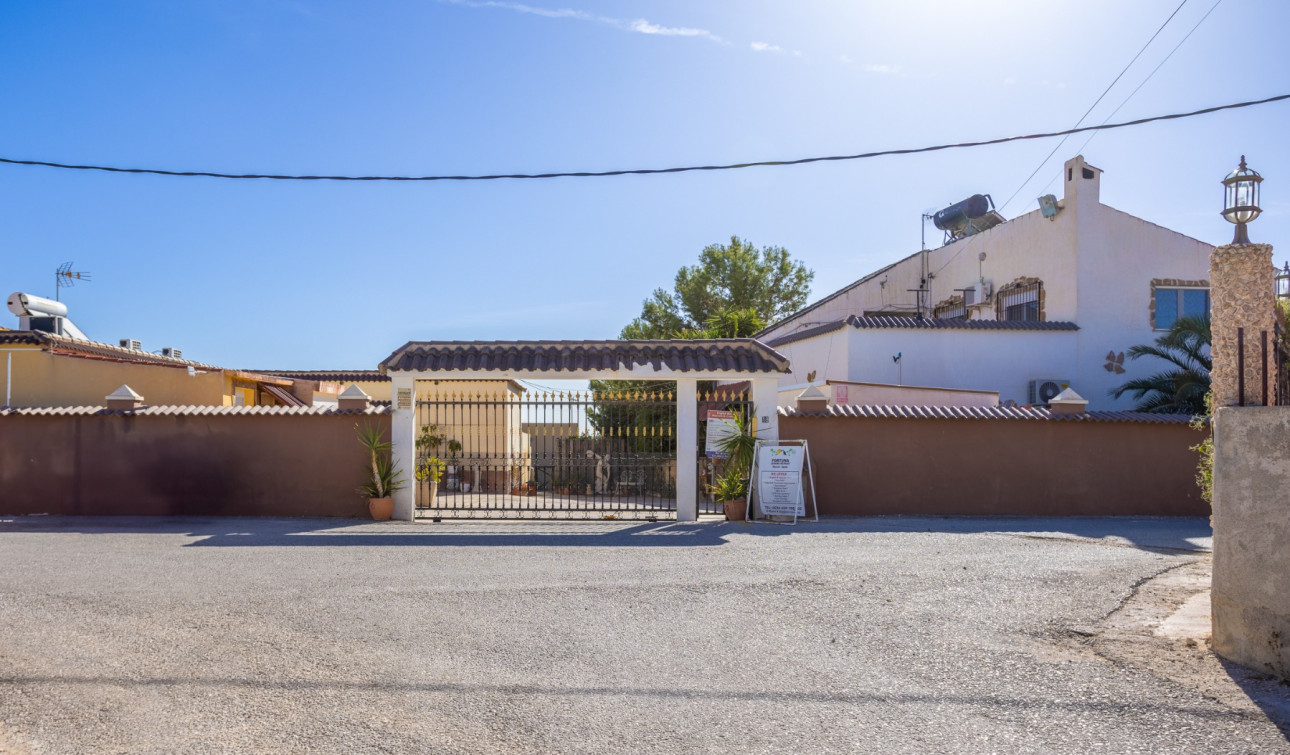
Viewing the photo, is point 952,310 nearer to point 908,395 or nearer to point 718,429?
point 908,395

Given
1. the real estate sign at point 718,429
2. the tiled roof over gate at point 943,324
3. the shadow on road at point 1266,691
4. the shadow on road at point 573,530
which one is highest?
the tiled roof over gate at point 943,324

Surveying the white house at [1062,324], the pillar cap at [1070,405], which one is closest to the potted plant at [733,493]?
the pillar cap at [1070,405]

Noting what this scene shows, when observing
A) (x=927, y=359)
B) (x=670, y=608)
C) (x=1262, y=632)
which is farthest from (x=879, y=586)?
(x=927, y=359)

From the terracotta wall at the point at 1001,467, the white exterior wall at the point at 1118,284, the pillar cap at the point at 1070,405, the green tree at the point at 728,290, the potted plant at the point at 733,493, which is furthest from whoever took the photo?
the green tree at the point at 728,290

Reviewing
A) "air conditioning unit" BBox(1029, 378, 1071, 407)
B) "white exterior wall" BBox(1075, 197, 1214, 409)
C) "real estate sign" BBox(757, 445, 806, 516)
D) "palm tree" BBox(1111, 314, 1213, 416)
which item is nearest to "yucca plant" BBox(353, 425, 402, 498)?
"real estate sign" BBox(757, 445, 806, 516)

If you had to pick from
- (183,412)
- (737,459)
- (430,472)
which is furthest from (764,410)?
(183,412)

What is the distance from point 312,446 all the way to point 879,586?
11.3 m

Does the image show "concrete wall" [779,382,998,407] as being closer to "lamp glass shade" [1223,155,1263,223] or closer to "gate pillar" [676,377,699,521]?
"gate pillar" [676,377,699,521]

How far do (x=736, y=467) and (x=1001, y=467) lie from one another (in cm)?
495

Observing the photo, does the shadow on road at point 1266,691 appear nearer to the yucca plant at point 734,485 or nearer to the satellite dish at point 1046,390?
the yucca plant at point 734,485

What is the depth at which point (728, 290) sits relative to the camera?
47.8m

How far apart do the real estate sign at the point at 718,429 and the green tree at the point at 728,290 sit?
→ 91.2 ft

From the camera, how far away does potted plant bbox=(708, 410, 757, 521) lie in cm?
1664

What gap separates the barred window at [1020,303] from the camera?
1047 inches
